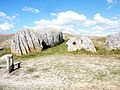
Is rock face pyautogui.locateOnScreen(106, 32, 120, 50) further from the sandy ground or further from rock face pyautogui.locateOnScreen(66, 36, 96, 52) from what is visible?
the sandy ground

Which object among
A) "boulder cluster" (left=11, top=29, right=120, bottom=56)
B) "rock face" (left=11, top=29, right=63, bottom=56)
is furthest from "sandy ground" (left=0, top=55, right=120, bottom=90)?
"rock face" (left=11, top=29, right=63, bottom=56)

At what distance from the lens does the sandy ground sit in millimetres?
25947

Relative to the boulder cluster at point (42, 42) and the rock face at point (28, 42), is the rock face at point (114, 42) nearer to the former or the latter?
→ the boulder cluster at point (42, 42)

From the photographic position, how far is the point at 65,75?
95.1ft

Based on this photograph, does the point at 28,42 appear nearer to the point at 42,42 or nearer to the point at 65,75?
the point at 42,42

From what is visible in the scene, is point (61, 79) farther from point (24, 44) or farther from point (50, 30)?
point (50, 30)

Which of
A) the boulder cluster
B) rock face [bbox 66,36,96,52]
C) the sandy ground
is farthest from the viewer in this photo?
the boulder cluster

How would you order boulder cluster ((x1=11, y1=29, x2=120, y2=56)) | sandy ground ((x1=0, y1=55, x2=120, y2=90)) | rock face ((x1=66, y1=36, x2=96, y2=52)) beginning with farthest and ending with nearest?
boulder cluster ((x1=11, y1=29, x2=120, y2=56)) → rock face ((x1=66, y1=36, x2=96, y2=52)) → sandy ground ((x1=0, y1=55, x2=120, y2=90))

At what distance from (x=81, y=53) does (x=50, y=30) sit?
568 inches

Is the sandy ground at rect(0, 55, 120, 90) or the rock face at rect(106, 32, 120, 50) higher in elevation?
the rock face at rect(106, 32, 120, 50)

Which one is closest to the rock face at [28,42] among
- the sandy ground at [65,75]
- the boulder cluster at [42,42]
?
the boulder cluster at [42,42]

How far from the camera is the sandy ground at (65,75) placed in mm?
25947

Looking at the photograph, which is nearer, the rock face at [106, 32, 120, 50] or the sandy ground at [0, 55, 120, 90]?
the sandy ground at [0, 55, 120, 90]

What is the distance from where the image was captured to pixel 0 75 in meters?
31.7
